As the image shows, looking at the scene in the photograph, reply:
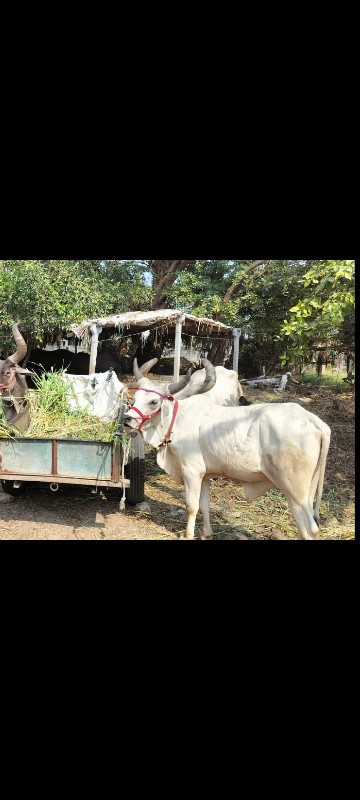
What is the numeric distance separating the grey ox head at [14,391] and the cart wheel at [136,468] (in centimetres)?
113

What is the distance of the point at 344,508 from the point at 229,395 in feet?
6.56

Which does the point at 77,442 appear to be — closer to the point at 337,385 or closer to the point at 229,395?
the point at 229,395

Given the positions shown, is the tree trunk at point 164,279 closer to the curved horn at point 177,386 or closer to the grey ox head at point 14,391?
the grey ox head at point 14,391

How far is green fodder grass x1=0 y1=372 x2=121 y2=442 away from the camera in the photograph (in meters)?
4.81

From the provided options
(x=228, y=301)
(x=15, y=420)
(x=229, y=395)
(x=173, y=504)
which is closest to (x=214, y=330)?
(x=228, y=301)

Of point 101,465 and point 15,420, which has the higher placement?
point 15,420

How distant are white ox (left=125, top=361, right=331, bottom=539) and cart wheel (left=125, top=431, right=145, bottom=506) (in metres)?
0.53

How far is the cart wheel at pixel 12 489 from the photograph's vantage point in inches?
215

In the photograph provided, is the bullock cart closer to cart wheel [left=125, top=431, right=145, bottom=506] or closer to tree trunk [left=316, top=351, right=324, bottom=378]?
cart wheel [left=125, top=431, right=145, bottom=506]

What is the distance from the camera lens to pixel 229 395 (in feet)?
20.9

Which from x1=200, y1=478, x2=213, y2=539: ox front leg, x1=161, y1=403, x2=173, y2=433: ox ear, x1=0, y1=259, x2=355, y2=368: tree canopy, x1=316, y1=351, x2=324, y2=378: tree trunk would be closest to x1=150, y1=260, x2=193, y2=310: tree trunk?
x1=0, y1=259, x2=355, y2=368: tree canopy

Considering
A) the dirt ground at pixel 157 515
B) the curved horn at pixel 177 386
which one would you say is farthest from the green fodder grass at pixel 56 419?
the dirt ground at pixel 157 515

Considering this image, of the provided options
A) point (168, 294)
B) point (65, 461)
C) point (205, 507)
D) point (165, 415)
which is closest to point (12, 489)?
point (65, 461)

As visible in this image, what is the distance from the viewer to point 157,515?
550 centimetres
